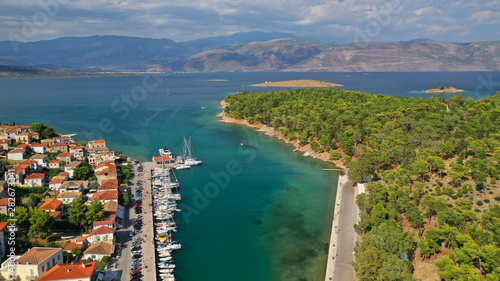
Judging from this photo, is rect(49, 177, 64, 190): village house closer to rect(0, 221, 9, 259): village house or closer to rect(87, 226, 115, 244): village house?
rect(0, 221, 9, 259): village house

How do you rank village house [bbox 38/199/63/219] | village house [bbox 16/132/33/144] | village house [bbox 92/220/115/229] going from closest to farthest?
1. village house [bbox 92/220/115/229]
2. village house [bbox 38/199/63/219]
3. village house [bbox 16/132/33/144]

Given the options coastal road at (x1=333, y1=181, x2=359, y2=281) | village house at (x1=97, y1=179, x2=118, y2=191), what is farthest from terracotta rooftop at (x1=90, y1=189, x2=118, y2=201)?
coastal road at (x1=333, y1=181, x2=359, y2=281)

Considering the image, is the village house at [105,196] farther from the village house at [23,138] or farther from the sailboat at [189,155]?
the village house at [23,138]

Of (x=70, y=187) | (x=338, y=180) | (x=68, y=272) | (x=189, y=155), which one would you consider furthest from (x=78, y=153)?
(x=338, y=180)

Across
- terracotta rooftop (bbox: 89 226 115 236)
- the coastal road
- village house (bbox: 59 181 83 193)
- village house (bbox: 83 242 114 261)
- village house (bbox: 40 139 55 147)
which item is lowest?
the coastal road

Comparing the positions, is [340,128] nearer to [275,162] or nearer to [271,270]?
[275,162]

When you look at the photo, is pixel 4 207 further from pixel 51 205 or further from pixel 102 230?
pixel 102 230
